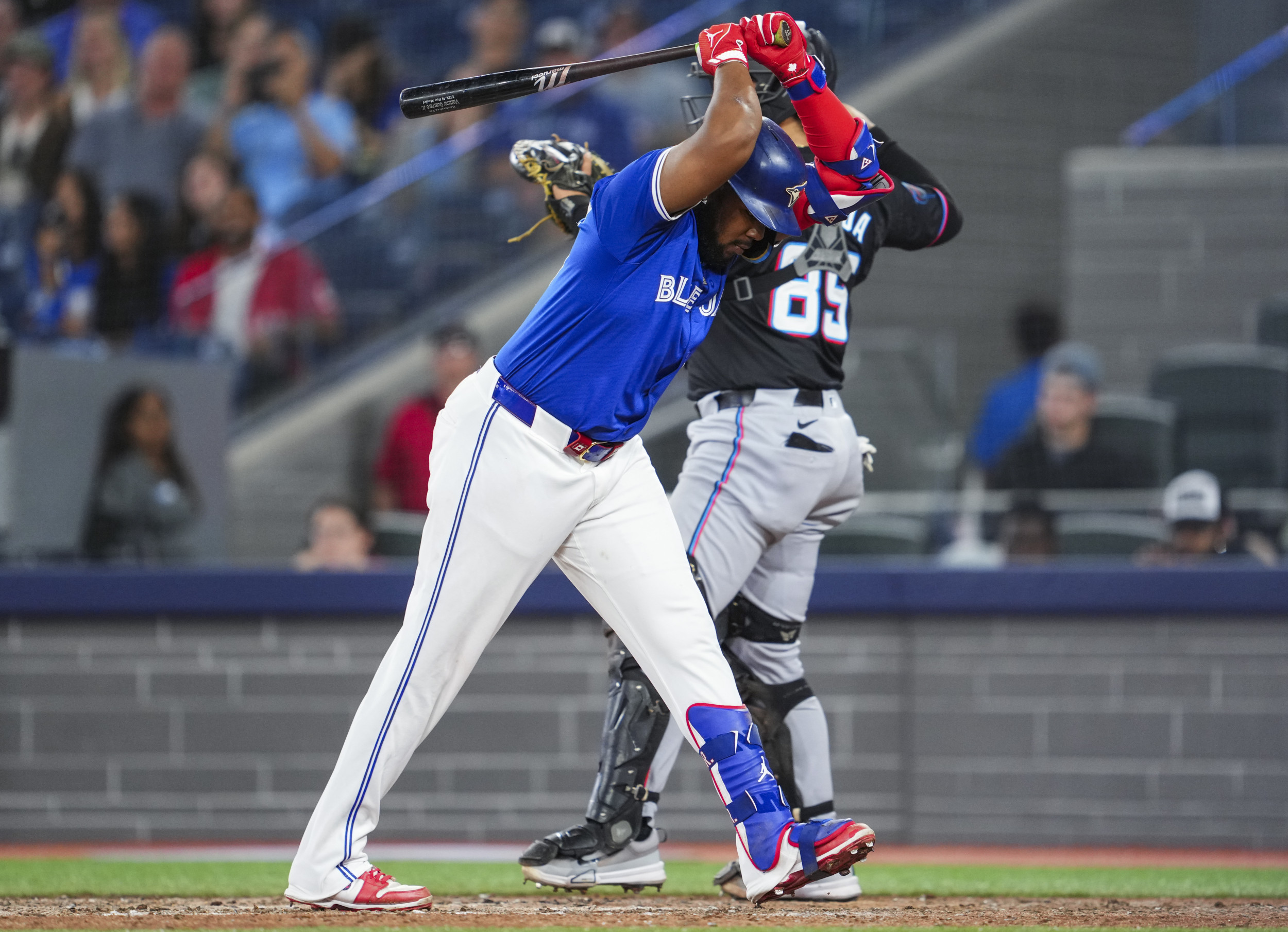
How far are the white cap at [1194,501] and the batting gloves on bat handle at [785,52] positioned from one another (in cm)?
330

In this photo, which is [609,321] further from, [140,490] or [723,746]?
[140,490]

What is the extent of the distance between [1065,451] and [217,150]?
5725 mm

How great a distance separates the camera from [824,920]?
326 cm

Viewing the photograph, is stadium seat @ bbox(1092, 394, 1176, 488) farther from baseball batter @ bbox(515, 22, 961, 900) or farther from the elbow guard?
the elbow guard

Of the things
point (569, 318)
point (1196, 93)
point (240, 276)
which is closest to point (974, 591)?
point (569, 318)

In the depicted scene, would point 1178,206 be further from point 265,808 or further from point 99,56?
point 99,56

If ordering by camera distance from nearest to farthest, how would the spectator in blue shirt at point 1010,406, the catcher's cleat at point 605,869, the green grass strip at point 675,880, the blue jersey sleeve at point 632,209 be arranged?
1. the blue jersey sleeve at point 632,209
2. the catcher's cleat at point 605,869
3. the green grass strip at point 675,880
4. the spectator in blue shirt at point 1010,406

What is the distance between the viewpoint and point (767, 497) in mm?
3557

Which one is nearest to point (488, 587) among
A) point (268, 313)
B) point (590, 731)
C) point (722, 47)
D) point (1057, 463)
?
point (722, 47)

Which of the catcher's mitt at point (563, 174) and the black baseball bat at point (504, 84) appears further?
the catcher's mitt at point (563, 174)

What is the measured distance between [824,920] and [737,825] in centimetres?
34

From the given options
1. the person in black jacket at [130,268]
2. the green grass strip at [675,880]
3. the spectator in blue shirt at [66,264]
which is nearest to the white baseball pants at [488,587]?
the green grass strip at [675,880]

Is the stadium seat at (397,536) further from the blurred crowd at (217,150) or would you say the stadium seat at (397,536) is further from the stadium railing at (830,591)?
the blurred crowd at (217,150)

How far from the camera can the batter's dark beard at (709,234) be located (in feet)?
10.3
